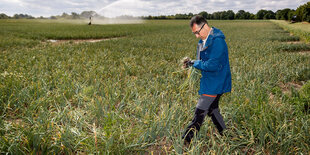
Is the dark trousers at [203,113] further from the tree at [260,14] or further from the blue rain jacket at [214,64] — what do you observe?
the tree at [260,14]

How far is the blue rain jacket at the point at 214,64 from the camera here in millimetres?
2385

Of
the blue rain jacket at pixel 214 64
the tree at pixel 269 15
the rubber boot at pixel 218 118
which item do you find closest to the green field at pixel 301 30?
the rubber boot at pixel 218 118

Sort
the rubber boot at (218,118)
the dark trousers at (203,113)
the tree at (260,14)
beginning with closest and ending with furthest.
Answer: the dark trousers at (203,113), the rubber boot at (218,118), the tree at (260,14)

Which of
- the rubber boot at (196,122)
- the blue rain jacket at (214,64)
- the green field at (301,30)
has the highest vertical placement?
the green field at (301,30)

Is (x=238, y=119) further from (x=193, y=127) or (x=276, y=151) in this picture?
(x=193, y=127)

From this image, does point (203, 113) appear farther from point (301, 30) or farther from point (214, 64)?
point (301, 30)

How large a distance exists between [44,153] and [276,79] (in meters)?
6.04

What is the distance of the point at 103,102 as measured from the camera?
12.2ft

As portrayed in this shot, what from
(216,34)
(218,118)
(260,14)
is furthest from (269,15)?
(216,34)

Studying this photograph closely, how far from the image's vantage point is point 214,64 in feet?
7.77

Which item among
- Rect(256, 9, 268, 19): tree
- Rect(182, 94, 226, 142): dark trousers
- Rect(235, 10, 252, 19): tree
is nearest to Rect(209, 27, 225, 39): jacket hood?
Rect(182, 94, 226, 142): dark trousers

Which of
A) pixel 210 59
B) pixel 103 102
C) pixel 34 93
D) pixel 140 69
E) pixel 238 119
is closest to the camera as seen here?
pixel 210 59

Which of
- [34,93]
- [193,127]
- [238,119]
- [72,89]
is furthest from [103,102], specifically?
[238,119]

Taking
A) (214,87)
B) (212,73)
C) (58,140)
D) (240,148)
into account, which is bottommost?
(240,148)
